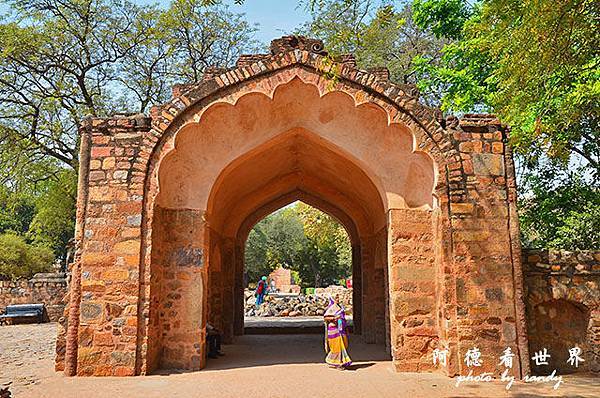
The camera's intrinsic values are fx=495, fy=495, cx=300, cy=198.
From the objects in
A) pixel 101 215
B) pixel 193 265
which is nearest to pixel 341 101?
pixel 193 265

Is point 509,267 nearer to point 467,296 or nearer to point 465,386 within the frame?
point 467,296

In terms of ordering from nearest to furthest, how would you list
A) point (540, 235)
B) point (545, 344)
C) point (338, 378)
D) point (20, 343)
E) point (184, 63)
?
point (338, 378), point (545, 344), point (20, 343), point (540, 235), point (184, 63)

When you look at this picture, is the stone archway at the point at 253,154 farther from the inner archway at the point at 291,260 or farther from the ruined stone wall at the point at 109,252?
the inner archway at the point at 291,260

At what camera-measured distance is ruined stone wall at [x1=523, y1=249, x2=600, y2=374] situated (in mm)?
6977

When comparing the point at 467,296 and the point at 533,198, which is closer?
the point at 467,296

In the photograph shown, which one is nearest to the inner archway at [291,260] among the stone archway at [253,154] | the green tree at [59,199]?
the green tree at [59,199]

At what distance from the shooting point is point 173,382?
6.27 metres

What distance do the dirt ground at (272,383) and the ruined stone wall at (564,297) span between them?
1.61 ft

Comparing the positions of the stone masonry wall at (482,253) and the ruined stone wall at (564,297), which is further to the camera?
the ruined stone wall at (564,297)

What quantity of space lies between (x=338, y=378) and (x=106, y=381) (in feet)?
9.76

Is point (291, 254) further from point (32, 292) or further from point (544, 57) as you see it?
point (544, 57)

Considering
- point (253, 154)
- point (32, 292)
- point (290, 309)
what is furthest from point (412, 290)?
point (32, 292)

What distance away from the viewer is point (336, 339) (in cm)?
741

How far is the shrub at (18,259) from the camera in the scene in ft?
71.2
